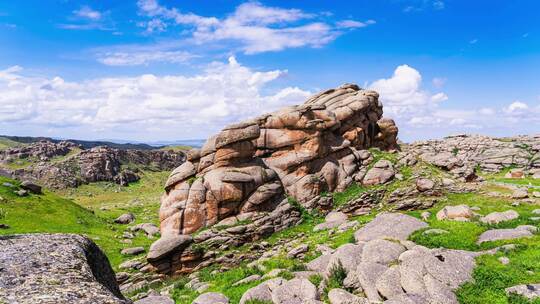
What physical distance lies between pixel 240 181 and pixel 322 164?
14.9 m

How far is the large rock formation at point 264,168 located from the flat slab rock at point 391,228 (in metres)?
17.9

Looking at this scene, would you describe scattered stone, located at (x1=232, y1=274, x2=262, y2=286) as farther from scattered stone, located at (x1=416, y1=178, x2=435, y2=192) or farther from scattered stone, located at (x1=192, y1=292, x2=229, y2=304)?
scattered stone, located at (x1=416, y1=178, x2=435, y2=192)

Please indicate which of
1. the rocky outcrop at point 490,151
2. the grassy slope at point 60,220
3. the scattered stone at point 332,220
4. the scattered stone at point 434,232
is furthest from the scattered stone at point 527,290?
the rocky outcrop at point 490,151

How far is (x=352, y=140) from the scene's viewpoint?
65.6 metres

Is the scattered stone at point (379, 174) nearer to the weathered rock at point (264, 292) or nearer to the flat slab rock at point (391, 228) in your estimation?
the flat slab rock at point (391, 228)

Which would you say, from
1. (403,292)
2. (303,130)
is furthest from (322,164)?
(403,292)

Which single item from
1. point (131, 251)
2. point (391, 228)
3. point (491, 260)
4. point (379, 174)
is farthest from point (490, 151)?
point (491, 260)

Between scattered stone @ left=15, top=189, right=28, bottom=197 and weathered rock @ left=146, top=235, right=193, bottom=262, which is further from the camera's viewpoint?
scattered stone @ left=15, top=189, right=28, bottom=197

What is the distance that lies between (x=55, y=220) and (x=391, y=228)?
2526 inches

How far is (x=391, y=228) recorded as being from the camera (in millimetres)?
32531

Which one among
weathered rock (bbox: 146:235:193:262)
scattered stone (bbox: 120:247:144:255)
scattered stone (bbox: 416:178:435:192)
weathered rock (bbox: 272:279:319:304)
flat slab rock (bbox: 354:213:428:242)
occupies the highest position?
scattered stone (bbox: 416:178:435:192)

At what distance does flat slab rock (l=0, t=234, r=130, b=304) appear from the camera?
9.34m

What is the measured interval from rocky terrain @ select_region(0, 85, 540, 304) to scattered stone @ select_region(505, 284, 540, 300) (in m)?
0.10

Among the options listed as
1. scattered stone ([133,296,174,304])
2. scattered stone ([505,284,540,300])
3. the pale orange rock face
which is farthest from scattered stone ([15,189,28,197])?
scattered stone ([505,284,540,300])
